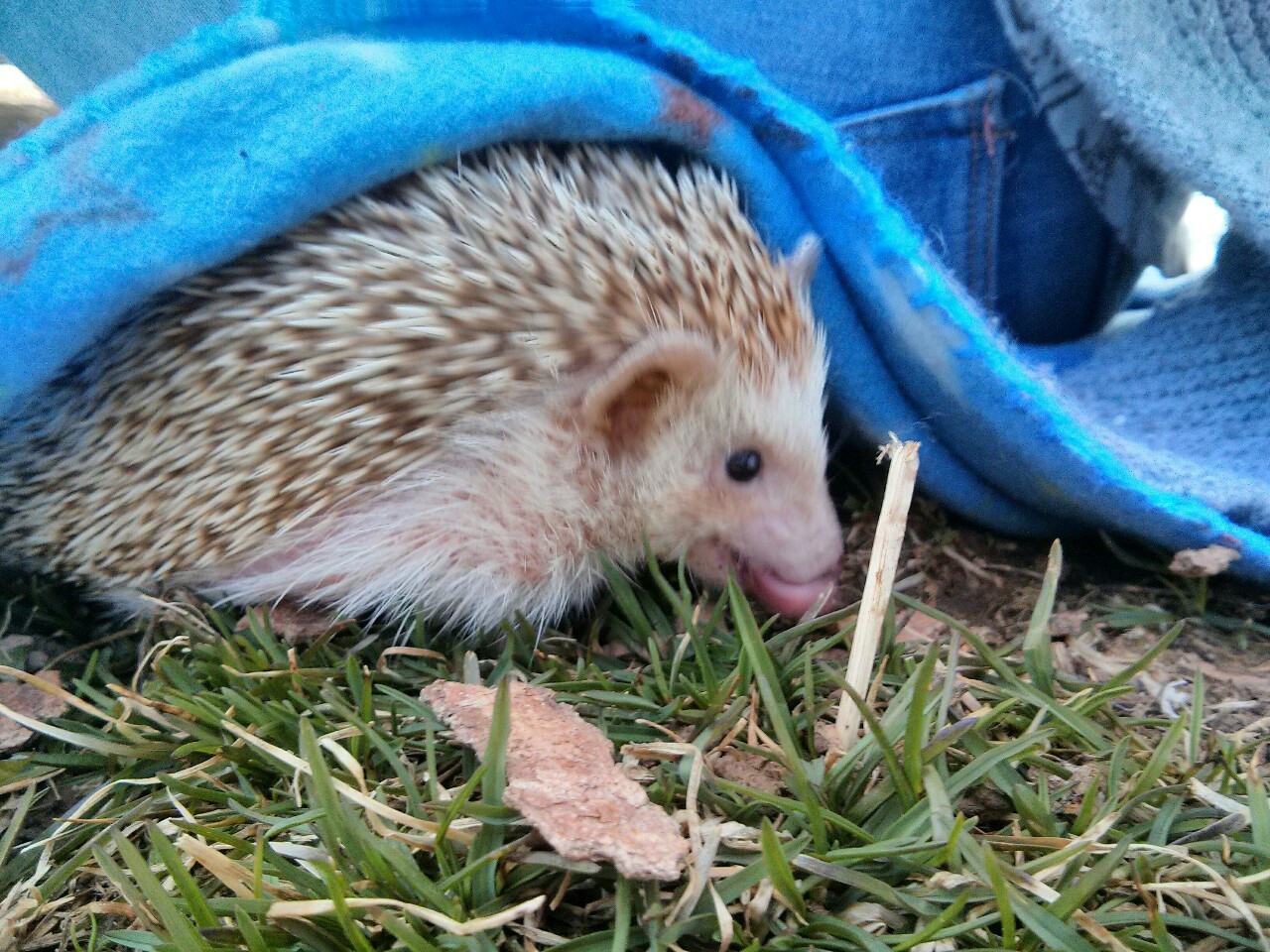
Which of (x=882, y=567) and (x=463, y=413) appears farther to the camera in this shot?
(x=463, y=413)

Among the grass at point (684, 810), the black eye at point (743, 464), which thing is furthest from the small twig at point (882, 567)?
the black eye at point (743, 464)

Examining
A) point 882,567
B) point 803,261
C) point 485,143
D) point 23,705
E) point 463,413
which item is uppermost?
point 485,143

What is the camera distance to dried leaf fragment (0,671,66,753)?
142 cm

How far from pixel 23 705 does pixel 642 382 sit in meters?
1.19

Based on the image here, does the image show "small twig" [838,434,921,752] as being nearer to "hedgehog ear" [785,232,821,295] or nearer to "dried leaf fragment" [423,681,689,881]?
"dried leaf fragment" [423,681,689,881]

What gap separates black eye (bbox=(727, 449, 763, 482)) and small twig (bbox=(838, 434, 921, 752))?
1.26ft

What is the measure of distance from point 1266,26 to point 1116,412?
896 millimetres

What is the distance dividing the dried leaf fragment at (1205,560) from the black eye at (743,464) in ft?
2.47

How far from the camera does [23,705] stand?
1481mm

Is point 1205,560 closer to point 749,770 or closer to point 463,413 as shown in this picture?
point 749,770

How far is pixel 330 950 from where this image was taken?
94 centimetres

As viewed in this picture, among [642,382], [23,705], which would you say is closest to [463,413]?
[642,382]

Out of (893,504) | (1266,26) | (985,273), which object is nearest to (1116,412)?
(985,273)

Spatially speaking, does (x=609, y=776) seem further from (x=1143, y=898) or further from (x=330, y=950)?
(x=1143, y=898)
